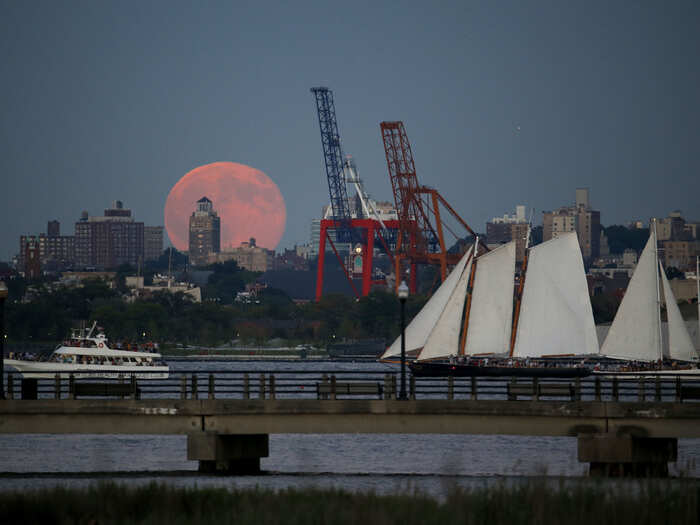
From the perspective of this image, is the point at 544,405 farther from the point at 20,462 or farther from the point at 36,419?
the point at 20,462

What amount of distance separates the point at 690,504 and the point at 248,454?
711 inches

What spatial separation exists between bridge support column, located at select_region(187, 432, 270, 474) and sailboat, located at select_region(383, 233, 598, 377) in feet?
174

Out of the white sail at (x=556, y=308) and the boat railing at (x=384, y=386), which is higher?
the white sail at (x=556, y=308)

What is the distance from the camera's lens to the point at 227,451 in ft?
129

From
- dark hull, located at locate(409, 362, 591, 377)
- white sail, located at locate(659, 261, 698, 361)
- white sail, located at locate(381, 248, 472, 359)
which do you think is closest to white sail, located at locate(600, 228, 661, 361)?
white sail, located at locate(659, 261, 698, 361)

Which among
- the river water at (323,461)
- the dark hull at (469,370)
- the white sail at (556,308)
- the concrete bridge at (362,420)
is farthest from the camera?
the dark hull at (469,370)

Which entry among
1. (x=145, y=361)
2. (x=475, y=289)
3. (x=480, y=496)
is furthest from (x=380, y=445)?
(x=145, y=361)

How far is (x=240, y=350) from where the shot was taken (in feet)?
642

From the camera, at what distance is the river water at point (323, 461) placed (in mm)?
39344

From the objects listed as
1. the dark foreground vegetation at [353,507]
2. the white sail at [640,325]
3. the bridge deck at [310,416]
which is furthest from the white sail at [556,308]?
the dark foreground vegetation at [353,507]

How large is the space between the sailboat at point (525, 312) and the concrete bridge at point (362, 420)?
5455 centimetres

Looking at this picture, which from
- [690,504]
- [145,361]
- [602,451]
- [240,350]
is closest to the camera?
[690,504]

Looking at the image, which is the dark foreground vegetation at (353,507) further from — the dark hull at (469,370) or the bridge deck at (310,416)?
the dark hull at (469,370)

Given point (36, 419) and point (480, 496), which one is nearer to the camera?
point (480, 496)
